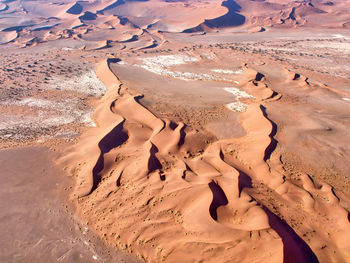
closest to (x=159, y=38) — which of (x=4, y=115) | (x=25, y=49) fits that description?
(x=25, y=49)

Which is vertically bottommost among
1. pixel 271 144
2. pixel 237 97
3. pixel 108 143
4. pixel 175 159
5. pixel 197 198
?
pixel 237 97

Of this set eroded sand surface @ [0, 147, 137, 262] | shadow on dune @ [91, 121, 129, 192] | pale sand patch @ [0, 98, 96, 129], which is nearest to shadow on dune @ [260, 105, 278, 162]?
shadow on dune @ [91, 121, 129, 192]

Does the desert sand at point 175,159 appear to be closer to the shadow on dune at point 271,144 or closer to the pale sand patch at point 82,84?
the shadow on dune at point 271,144

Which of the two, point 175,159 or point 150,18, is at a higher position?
point 175,159

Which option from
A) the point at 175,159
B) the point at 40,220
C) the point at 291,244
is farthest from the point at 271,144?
the point at 40,220

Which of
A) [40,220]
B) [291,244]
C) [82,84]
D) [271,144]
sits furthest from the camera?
[82,84]

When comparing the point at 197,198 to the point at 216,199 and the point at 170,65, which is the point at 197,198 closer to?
the point at 216,199

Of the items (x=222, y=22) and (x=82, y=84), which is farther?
(x=222, y=22)

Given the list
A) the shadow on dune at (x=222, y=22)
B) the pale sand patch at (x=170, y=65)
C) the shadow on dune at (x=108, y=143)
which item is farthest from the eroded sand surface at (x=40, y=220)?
the shadow on dune at (x=222, y=22)
